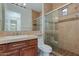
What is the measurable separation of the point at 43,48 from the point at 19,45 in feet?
1.06

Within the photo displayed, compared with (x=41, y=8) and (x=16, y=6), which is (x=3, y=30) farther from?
(x=41, y=8)

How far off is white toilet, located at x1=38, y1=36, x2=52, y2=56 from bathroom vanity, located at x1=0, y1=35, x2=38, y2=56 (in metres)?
0.05

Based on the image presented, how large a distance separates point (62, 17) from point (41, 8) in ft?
0.96

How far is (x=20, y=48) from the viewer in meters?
1.47

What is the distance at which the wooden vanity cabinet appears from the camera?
1346 millimetres

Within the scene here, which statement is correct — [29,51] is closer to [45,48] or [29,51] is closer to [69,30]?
[45,48]

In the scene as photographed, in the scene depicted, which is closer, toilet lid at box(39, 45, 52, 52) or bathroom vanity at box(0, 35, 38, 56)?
bathroom vanity at box(0, 35, 38, 56)

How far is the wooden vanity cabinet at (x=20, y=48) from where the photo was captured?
1346 mm

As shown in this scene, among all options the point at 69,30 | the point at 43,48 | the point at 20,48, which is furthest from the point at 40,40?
the point at 69,30

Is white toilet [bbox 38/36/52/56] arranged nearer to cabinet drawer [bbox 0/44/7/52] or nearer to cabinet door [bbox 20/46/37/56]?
cabinet door [bbox 20/46/37/56]

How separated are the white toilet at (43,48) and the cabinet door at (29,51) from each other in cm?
7

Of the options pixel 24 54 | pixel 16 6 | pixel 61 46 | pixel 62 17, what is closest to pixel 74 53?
pixel 61 46

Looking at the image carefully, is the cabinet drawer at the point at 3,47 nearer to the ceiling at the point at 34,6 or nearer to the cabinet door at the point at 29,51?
the cabinet door at the point at 29,51

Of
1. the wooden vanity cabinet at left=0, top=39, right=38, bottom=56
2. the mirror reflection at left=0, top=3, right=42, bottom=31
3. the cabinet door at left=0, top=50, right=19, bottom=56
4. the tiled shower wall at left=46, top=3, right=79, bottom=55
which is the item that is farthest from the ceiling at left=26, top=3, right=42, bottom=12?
the cabinet door at left=0, top=50, right=19, bottom=56
